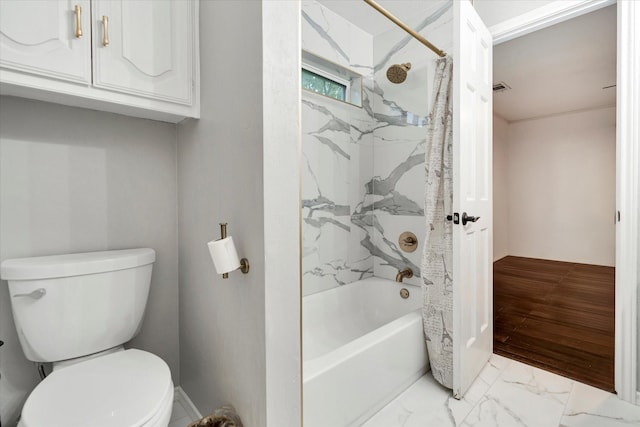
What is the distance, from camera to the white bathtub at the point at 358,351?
4.28ft

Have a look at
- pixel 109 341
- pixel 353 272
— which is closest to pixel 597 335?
pixel 353 272

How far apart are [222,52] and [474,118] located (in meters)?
1.43

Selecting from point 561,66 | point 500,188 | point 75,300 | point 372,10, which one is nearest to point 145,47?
point 75,300

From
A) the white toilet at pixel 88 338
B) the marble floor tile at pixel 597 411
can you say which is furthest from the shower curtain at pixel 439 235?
the white toilet at pixel 88 338

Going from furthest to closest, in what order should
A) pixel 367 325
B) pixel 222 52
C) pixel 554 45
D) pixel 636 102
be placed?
pixel 554 45 → pixel 367 325 → pixel 636 102 → pixel 222 52

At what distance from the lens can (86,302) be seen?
1.24 metres

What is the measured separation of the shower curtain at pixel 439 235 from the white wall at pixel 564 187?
4.87 m

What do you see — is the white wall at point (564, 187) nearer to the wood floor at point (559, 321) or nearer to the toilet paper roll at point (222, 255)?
the wood floor at point (559, 321)

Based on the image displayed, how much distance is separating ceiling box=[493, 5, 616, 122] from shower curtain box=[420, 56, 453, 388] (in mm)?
1671

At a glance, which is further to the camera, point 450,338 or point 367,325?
point 367,325

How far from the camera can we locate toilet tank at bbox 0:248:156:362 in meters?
1.14

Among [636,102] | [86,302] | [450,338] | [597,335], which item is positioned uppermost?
[636,102]

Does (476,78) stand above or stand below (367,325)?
above

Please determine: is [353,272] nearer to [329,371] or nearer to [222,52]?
[329,371]
